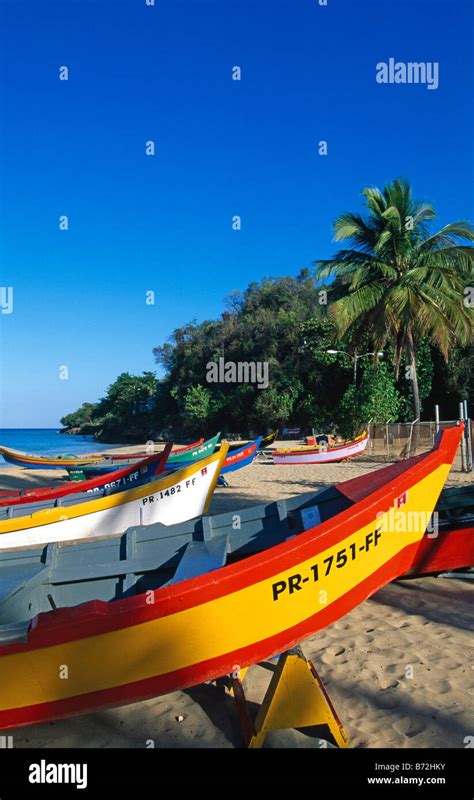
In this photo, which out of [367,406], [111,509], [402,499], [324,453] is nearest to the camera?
[402,499]

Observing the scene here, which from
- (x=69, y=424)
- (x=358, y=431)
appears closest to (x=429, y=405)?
(x=358, y=431)

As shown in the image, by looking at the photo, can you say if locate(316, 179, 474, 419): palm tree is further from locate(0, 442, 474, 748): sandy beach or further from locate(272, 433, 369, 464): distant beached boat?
locate(0, 442, 474, 748): sandy beach

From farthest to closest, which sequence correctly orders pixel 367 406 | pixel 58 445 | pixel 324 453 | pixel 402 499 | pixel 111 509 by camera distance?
1. pixel 58 445
2. pixel 367 406
3. pixel 324 453
4. pixel 111 509
5. pixel 402 499

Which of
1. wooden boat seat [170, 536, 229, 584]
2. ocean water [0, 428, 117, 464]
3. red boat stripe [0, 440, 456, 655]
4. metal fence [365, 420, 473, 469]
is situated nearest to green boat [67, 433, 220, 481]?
metal fence [365, 420, 473, 469]

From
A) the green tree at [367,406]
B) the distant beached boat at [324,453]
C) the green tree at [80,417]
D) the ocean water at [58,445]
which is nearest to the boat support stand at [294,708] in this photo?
the distant beached boat at [324,453]

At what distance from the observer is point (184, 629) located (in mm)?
3227

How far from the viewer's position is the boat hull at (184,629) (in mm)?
3068

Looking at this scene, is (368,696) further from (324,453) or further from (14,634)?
(324,453)

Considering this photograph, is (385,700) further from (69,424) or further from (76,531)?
(69,424)

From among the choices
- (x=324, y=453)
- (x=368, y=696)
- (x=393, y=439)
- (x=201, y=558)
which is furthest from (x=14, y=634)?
(x=393, y=439)

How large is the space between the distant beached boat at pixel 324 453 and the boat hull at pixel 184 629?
18.9 metres

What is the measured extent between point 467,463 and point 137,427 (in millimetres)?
57726

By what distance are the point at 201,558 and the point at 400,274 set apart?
13.7 meters
